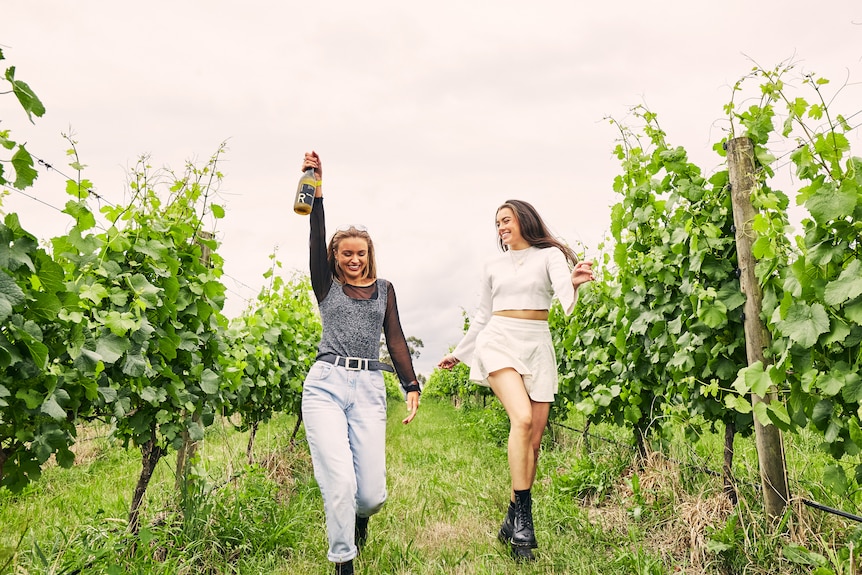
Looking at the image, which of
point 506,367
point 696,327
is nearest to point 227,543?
point 506,367

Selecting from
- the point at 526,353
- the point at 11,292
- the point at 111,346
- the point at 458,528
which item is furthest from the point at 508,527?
the point at 11,292

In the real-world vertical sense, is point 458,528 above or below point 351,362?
below

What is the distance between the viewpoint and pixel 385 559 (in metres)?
3.04

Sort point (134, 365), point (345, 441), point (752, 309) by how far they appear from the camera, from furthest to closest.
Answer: point (345, 441) → point (752, 309) → point (134, 365)

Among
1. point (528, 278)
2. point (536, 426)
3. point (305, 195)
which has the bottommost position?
point (536, 426)

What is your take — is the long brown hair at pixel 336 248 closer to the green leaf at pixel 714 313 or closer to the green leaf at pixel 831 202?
the green leaf at pixel 714 313

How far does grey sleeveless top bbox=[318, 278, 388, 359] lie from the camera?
3.14 m

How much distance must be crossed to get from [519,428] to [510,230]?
119 cm

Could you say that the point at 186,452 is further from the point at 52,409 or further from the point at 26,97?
the point at 26,97

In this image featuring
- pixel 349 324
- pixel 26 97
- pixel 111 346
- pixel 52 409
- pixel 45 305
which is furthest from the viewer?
pixel 349 324

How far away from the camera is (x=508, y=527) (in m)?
3.28

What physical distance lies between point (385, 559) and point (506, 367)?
1189 mm

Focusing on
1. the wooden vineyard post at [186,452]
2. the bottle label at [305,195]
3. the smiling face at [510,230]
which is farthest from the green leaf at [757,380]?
the wooden vineyard post at [186,452]

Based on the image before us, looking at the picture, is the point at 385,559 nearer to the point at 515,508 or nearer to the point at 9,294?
the point at 515,508
